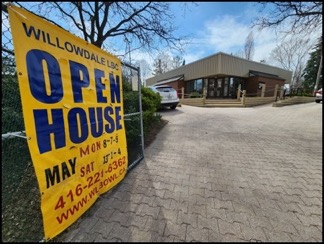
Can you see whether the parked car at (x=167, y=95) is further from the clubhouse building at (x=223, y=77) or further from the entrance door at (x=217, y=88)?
the entrance door at (x=217, y=88)

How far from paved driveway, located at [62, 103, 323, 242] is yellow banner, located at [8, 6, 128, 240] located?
403mm

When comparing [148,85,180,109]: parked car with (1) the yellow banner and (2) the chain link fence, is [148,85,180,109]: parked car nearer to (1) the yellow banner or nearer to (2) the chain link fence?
(1) the yellow banner

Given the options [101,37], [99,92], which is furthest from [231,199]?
[101,37]

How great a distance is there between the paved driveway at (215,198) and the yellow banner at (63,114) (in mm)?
403

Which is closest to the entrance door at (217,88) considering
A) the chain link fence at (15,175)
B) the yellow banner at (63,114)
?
the yellow banner at (63,114)

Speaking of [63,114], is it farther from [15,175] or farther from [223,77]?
[223,77]

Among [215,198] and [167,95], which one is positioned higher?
[167,95]

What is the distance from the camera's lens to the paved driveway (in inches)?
77.7

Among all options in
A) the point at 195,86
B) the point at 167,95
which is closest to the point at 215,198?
the point at 167,95

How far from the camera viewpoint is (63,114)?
189cm

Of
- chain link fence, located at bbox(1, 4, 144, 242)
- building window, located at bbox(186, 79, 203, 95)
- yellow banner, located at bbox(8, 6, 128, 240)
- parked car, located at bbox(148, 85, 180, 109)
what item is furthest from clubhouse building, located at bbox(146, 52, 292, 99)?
chain link fence, located at bbox(1, 4, 144, 242)

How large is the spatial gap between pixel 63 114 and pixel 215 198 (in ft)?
7.66

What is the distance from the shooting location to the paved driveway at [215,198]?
1975mm

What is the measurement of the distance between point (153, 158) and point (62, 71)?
2.81 m
